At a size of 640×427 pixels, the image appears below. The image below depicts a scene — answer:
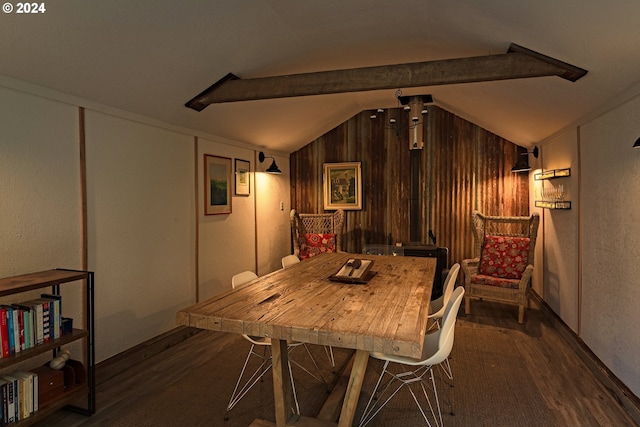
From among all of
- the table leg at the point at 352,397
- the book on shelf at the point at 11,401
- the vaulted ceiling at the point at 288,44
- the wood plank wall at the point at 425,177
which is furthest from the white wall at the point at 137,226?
the wood plank wall at the point at 425,177

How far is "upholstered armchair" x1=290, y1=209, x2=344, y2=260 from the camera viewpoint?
5.02 meters

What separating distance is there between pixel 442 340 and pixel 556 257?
265 cm

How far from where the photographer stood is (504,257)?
168 inches

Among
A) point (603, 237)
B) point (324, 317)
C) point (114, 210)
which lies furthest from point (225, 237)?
point (603, 237)

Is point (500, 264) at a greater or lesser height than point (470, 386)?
greater

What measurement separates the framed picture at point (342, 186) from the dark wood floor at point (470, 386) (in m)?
2.64

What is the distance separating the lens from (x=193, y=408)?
89.5 inches

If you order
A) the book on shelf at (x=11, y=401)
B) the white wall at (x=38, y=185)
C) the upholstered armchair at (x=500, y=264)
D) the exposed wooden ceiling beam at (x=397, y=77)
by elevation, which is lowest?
the book on shelf at (x=11, y=401)

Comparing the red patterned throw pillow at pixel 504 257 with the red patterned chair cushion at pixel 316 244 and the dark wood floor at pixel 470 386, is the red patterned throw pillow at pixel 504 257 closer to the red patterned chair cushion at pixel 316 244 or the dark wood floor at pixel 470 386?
the dark wood floor at pixel 470 386

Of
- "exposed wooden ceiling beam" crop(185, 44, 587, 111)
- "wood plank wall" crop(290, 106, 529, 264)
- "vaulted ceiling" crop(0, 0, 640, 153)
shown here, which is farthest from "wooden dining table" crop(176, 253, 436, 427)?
"wood plank wall" crop(290, 106, 529, 264)

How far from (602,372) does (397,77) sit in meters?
2.66

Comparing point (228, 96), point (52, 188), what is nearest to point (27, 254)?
Answer: point (52, 188)

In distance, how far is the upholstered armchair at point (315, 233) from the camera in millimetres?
5023

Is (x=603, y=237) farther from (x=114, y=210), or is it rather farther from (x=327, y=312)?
(x=114, y=210)
